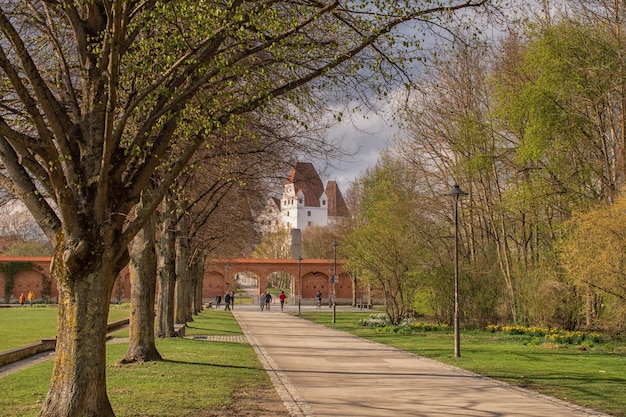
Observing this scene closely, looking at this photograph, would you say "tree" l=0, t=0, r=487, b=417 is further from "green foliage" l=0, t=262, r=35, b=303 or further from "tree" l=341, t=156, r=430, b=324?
"green foliage" l=0, t=262, r=35, b=303

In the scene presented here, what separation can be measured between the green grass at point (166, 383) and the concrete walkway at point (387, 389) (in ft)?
2.43

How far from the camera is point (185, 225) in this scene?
2691 cm

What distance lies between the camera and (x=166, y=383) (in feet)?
38.0

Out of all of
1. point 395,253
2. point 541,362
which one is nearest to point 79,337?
point 541,362

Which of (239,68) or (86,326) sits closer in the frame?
(86,326)

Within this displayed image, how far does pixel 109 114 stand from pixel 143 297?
8.42 metres

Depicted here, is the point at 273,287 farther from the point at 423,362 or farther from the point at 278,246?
the point at 423,362

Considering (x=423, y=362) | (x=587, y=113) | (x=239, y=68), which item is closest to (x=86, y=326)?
(x=239, y=68)

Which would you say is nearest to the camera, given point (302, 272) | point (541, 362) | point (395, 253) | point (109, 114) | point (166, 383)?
point (109, 114)

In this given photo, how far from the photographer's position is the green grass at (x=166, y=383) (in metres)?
9.30

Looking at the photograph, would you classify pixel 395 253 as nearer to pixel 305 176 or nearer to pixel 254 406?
pixel 305 176

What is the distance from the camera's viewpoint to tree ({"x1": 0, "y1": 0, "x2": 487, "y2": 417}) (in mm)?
7477

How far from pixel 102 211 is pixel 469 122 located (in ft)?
76.3

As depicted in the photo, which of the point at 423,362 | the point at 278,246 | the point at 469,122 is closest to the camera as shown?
the point at 423,362
